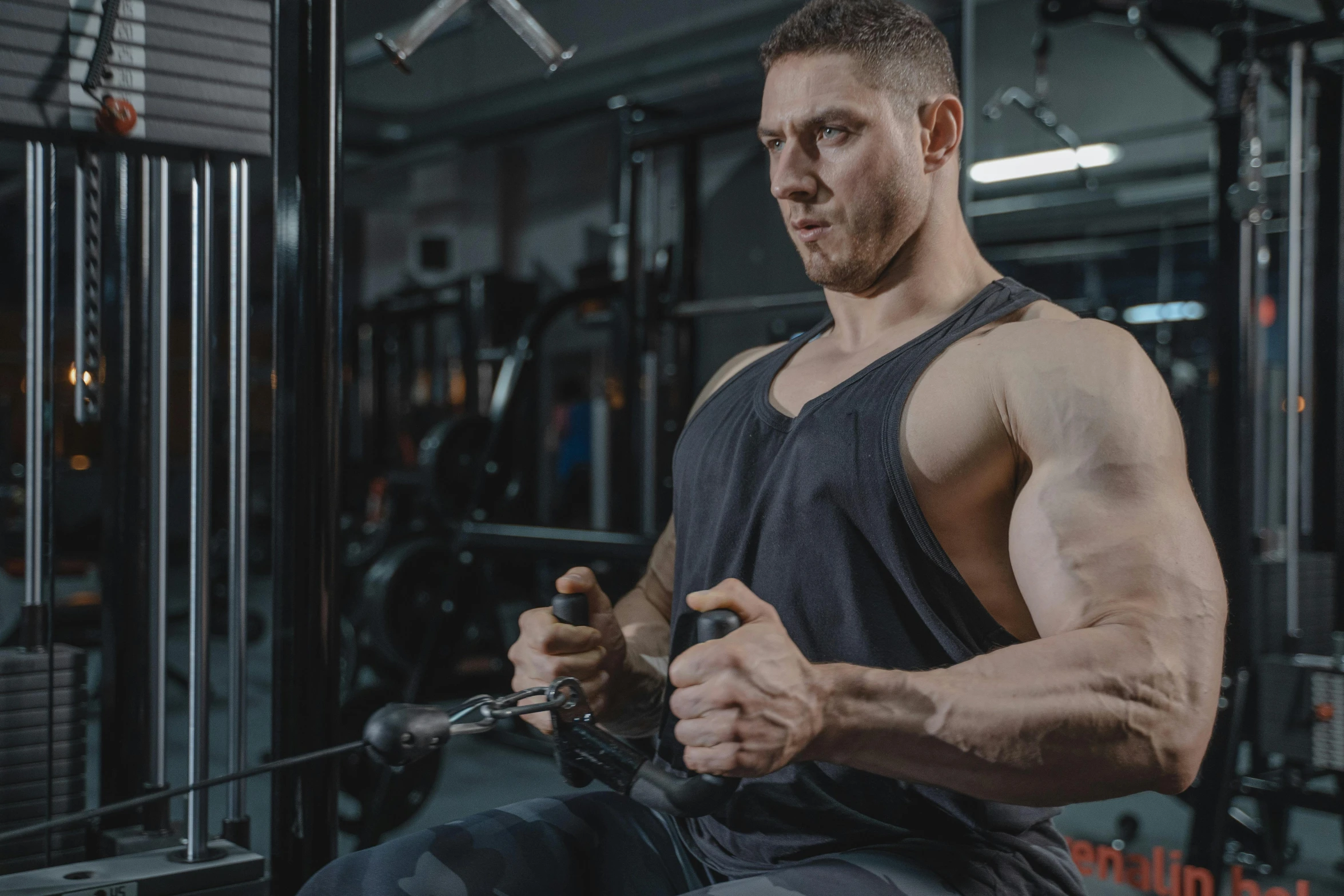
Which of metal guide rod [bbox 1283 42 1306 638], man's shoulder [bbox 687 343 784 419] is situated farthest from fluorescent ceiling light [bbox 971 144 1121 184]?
man's shoulder [bbox 687 343 784 419]

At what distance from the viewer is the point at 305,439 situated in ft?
4.51

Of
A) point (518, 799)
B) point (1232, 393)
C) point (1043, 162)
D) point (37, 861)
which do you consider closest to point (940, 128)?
point (37, 861)

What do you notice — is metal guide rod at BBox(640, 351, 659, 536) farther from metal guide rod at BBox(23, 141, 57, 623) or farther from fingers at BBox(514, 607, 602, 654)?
fingers at BBox(514, 607, 602, 654)

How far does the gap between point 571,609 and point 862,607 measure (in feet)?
0.96

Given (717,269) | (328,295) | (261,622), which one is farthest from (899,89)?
(261,622)

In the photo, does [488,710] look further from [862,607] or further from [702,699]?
Answer: [862,607]

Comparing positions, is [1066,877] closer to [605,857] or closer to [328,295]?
[605,857]

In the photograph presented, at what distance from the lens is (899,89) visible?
129cm

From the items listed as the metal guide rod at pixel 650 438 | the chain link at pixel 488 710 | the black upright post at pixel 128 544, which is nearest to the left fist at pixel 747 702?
the chain link at pixel 488 710

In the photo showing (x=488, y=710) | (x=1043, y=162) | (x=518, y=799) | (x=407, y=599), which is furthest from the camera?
(x=1043, y=162)

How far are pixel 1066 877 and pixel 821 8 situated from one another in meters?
0.95

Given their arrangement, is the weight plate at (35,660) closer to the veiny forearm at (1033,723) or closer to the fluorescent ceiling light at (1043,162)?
the veiny forearm at (1033,723)

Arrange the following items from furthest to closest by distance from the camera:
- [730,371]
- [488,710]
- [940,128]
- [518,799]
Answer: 1. [518,799]
2. [730,371]
3. [940,128]
4. [488,710]

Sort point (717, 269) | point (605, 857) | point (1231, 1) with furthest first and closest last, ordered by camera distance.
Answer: point (717, 269), point (1231, 1), point (605, 857)
